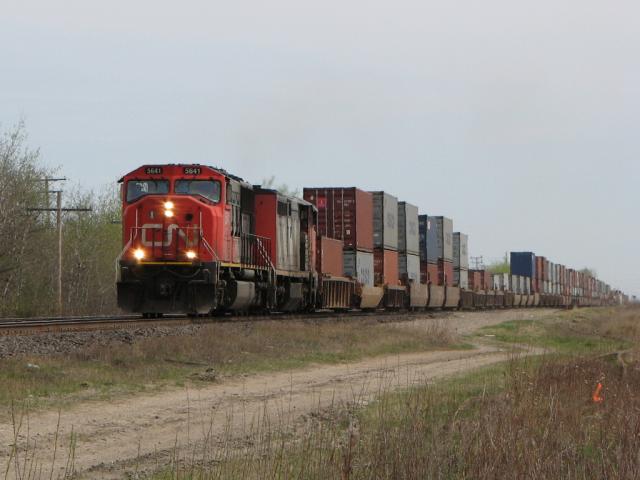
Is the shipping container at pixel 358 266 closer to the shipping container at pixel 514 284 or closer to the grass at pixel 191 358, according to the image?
the grass at pixel 191 358

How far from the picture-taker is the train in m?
21.2

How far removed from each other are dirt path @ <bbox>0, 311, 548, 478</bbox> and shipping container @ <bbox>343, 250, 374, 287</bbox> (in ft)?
58.4

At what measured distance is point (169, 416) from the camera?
10.3 m

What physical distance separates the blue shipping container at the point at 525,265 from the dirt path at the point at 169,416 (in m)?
61.8

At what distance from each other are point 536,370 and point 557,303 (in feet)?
244

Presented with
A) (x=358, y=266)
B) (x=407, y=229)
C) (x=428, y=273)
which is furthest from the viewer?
(x=428, y=273)

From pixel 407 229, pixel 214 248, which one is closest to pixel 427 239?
pixel 407 229

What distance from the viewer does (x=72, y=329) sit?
58.1 feet

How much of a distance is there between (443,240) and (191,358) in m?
36.3

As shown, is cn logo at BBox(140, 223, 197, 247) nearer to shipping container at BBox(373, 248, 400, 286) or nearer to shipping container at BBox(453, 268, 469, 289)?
shipping container at BBox(373, 248, 400, 286)

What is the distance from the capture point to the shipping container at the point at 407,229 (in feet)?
138

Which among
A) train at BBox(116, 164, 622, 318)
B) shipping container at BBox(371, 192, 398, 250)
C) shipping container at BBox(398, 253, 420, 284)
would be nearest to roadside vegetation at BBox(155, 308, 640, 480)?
train at BBox(116, 164, 622, 318)

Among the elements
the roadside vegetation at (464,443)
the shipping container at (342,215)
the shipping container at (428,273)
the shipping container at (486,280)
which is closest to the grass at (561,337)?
the shipping container at (342,215)

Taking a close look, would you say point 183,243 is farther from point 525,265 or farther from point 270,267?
point 525,265
